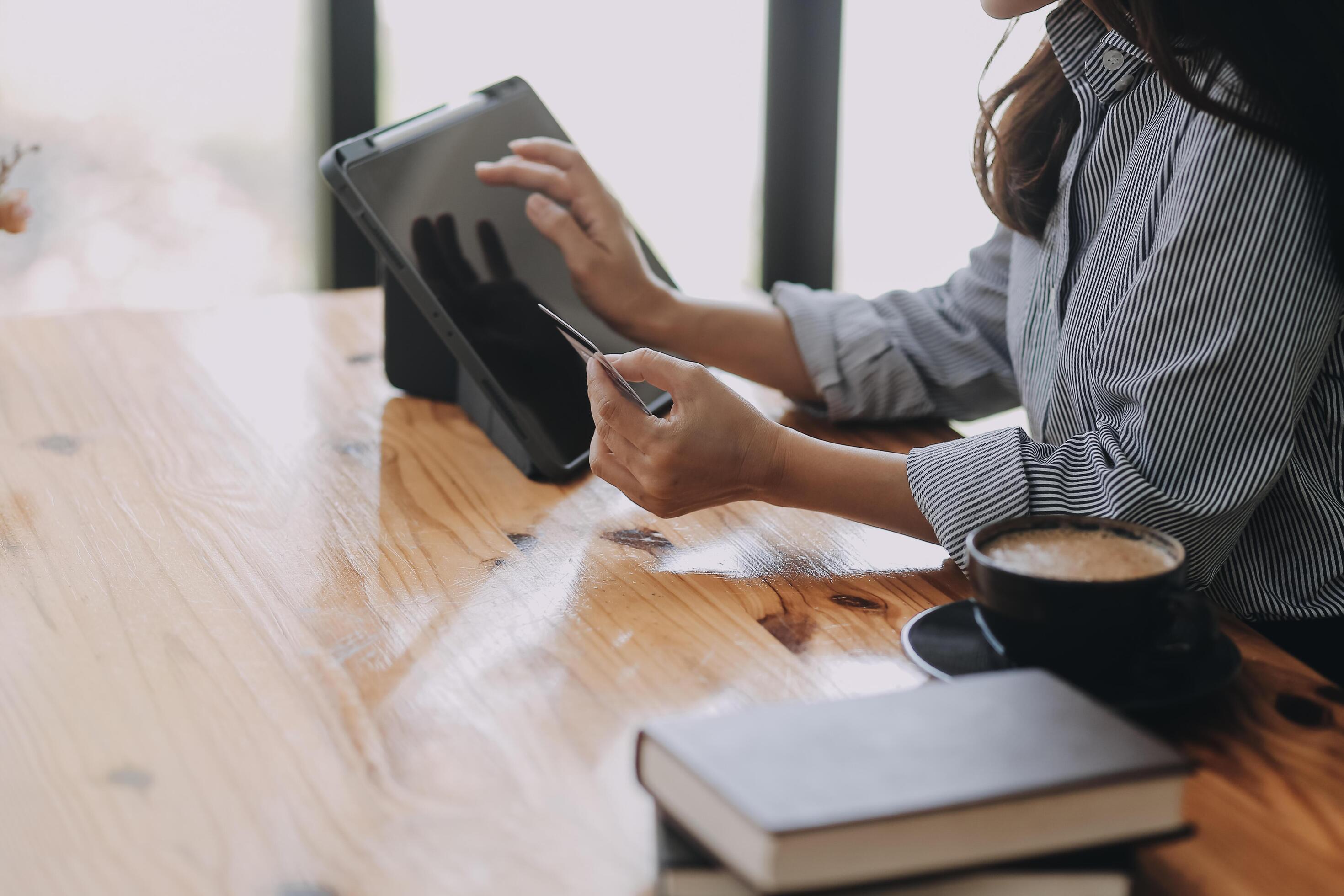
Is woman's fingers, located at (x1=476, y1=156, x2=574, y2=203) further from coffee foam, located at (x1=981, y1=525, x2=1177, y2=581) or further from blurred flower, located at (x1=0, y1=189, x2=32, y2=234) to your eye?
coffee foam, located at (x1=981, y1=525, x2=1177, y2=581)

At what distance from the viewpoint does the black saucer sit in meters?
0.57

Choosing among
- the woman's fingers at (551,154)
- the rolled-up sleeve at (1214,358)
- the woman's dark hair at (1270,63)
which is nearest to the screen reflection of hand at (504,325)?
the woman's fingers at (551,154)

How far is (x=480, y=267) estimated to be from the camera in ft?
3.31

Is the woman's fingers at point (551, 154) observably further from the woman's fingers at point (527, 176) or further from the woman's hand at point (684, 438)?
the woman's hand at point (684, 438)

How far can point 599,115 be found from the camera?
274cm

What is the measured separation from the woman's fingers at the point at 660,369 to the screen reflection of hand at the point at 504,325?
0.18 metres

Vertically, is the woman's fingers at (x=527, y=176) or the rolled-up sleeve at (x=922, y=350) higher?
the woman's fingers at (x=527, y=176)

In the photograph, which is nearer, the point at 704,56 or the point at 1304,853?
the point at 1304,853

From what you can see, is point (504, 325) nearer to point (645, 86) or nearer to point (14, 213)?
point (14, 213)

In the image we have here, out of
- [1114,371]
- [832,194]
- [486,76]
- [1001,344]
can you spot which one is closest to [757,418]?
[1114,371]

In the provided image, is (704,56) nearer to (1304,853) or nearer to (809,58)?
(809,58)

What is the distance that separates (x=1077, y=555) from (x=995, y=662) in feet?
0.24

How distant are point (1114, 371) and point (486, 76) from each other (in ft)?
6.86

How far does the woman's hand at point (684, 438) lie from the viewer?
31.2 inches
